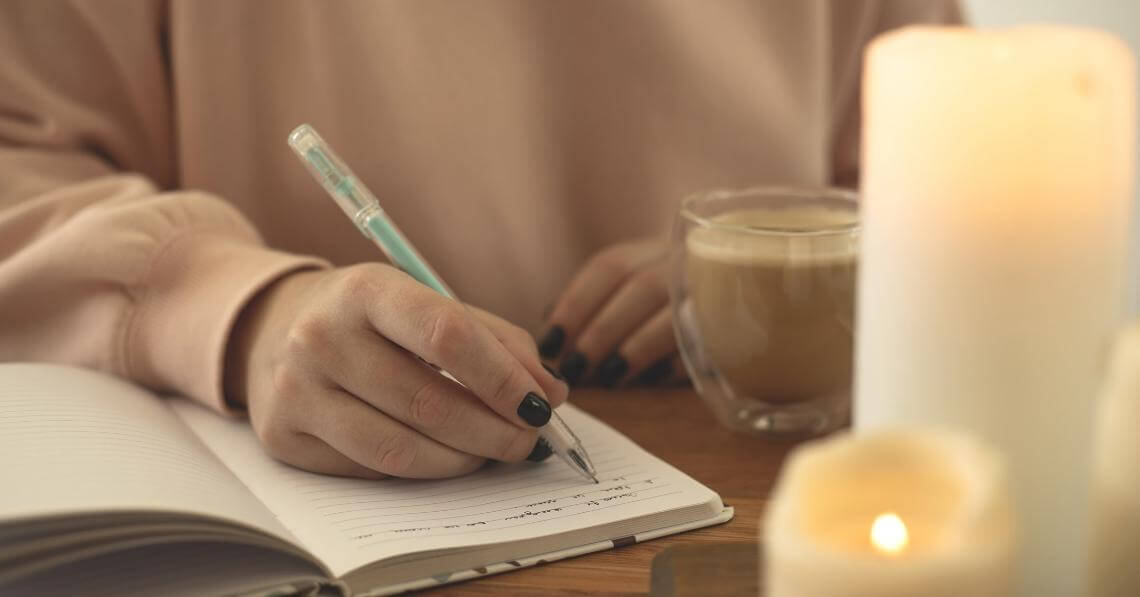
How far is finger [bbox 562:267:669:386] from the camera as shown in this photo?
78 cm

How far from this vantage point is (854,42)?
41.6 inches

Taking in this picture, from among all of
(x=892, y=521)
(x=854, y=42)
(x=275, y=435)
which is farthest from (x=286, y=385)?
(x=854, y=42)

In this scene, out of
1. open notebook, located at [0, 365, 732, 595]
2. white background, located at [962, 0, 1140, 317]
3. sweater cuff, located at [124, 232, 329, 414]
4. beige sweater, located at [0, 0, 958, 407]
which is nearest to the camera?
open notebook, located at [0, 365, 732, 595]

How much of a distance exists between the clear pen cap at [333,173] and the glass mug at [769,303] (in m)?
0.18

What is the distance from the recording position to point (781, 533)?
264mm

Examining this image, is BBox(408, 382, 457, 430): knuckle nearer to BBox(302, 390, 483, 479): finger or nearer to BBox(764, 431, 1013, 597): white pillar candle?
BBox(302, 390, 483, 479): finger

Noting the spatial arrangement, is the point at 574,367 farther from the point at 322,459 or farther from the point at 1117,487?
the point at 1117,487

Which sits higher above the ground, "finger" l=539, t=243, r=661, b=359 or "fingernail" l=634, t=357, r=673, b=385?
"finger" l=539, t=243, r=661, b=359

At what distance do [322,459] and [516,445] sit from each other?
10 cm

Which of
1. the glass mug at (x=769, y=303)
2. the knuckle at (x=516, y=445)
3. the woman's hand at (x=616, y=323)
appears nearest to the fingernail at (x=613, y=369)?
the woman's hand at (x=616, y=323)

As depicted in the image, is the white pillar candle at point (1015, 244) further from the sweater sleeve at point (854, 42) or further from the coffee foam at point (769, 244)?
the sweater sleeve at point (854, 42)

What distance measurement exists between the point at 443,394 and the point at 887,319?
0.28 metres

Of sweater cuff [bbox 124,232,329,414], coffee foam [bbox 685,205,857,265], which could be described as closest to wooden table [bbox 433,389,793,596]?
coffee foam [bbox 685,205,857,265]

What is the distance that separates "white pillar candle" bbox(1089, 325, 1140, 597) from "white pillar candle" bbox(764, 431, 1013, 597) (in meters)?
0.07
